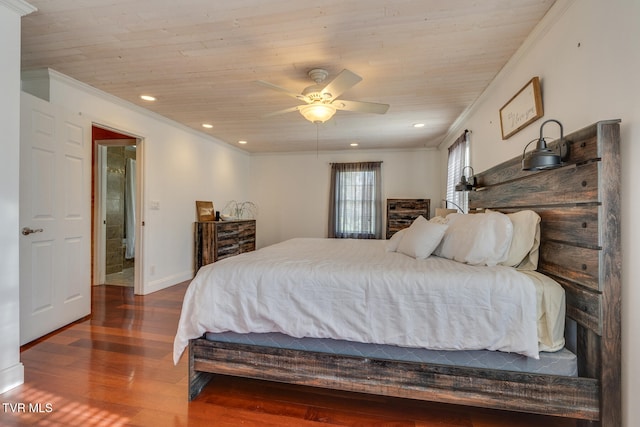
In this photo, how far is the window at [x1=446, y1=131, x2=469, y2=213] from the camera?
12.6 ft

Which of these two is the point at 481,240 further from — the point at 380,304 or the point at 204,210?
the point at 204,210

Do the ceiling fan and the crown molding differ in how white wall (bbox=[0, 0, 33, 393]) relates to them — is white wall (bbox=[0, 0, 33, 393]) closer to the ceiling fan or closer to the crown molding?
the crown molding

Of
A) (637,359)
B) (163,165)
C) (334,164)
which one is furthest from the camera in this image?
(334,164)

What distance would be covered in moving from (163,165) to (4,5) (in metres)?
2.45

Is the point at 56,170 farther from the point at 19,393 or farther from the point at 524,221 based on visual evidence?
the point at 524,221

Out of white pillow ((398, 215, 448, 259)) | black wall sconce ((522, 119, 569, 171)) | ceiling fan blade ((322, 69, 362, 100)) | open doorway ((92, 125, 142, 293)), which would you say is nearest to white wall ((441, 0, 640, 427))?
black wall sconce ((522, 119, 569, 171))

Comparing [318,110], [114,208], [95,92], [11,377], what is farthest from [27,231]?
[114,208]

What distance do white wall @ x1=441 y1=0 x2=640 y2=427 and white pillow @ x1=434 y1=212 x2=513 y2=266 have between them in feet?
1.87

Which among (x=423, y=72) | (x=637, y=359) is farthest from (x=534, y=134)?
(x=637, y=359)

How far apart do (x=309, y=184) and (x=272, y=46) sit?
424 centimetres

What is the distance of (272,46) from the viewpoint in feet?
7.47

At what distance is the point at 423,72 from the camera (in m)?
2.70

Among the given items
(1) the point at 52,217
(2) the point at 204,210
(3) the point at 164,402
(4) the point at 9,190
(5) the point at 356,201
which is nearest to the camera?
(3) the point at 164,402

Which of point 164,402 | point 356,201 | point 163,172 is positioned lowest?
point 164,402
